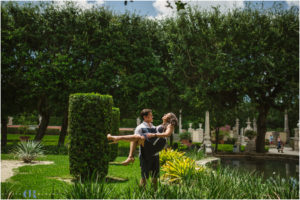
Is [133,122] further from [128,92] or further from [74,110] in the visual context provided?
[74,110]

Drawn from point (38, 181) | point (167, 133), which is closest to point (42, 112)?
point (38, 181)

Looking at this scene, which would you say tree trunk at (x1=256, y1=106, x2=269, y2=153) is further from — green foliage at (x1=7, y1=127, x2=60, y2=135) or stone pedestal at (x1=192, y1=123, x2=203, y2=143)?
green foliage at (x1=7, y1=127, x2=60, y2=135)

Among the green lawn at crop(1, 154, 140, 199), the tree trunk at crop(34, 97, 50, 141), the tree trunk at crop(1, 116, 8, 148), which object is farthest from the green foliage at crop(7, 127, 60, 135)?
the green lawn at crop(1, 154, 140, 199)

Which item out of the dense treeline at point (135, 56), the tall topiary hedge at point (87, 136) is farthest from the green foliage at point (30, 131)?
the tall topiary hedge at point (87, 136)

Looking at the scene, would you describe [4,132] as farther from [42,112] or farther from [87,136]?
[87,136]

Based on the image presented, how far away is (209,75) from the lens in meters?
21.2

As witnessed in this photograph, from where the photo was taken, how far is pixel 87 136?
8.66 meters

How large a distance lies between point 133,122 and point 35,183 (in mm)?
42198

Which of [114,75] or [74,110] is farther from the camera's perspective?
[114,75]

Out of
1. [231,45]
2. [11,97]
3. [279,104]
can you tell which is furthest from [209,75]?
[11,97]

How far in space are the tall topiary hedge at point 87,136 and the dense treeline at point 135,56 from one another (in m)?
10.7

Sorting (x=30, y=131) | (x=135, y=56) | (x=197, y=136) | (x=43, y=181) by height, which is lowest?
(x=197, y=136)

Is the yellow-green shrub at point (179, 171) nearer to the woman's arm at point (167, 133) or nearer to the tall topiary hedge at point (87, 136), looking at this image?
the woman's arm at point (167, 133)

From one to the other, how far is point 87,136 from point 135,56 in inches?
521
